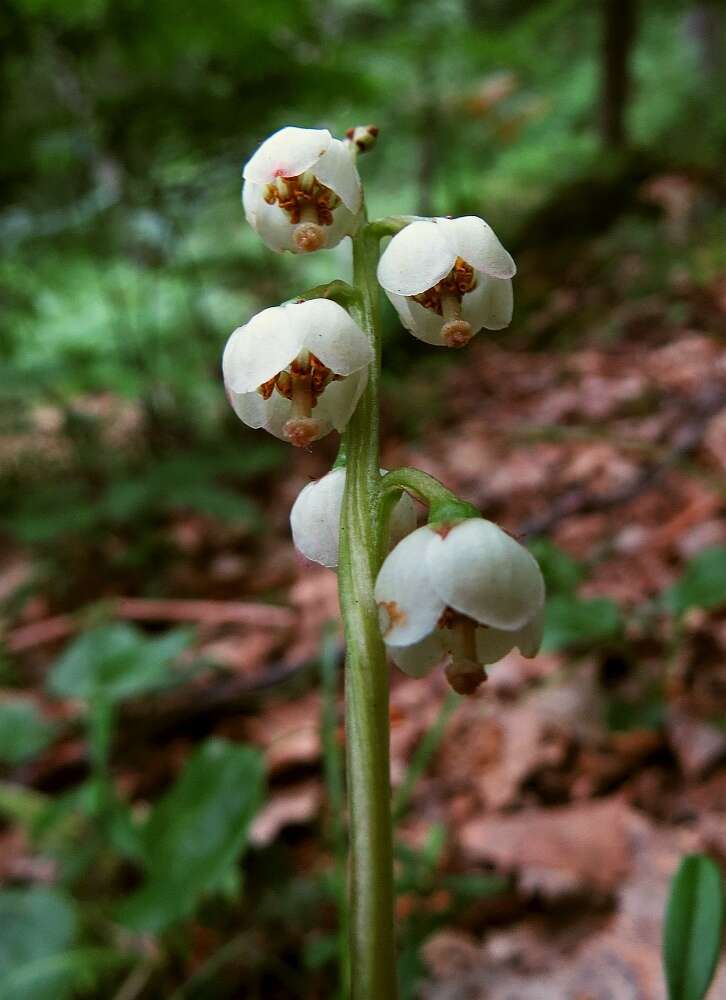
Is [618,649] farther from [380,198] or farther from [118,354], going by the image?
[380,198]

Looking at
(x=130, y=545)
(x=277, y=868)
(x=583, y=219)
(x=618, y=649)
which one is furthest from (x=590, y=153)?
(x=277, y=868)

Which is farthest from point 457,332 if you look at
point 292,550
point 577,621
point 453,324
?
point 292,550

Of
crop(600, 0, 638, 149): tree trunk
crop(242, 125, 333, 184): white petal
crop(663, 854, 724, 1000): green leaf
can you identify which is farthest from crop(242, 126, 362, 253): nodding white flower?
crop(600, 0, 638, 149): tree trunk

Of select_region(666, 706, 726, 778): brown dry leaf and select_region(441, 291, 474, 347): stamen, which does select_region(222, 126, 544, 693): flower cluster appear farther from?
select_region(666, 706, 726, 778): brown dry leaf

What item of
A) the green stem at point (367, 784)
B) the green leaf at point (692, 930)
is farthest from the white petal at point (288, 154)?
the green leaf at point (692, 930)

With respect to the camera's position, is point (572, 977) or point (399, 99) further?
point (399, 99)

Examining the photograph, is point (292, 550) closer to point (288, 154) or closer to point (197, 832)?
point (197, 832)
